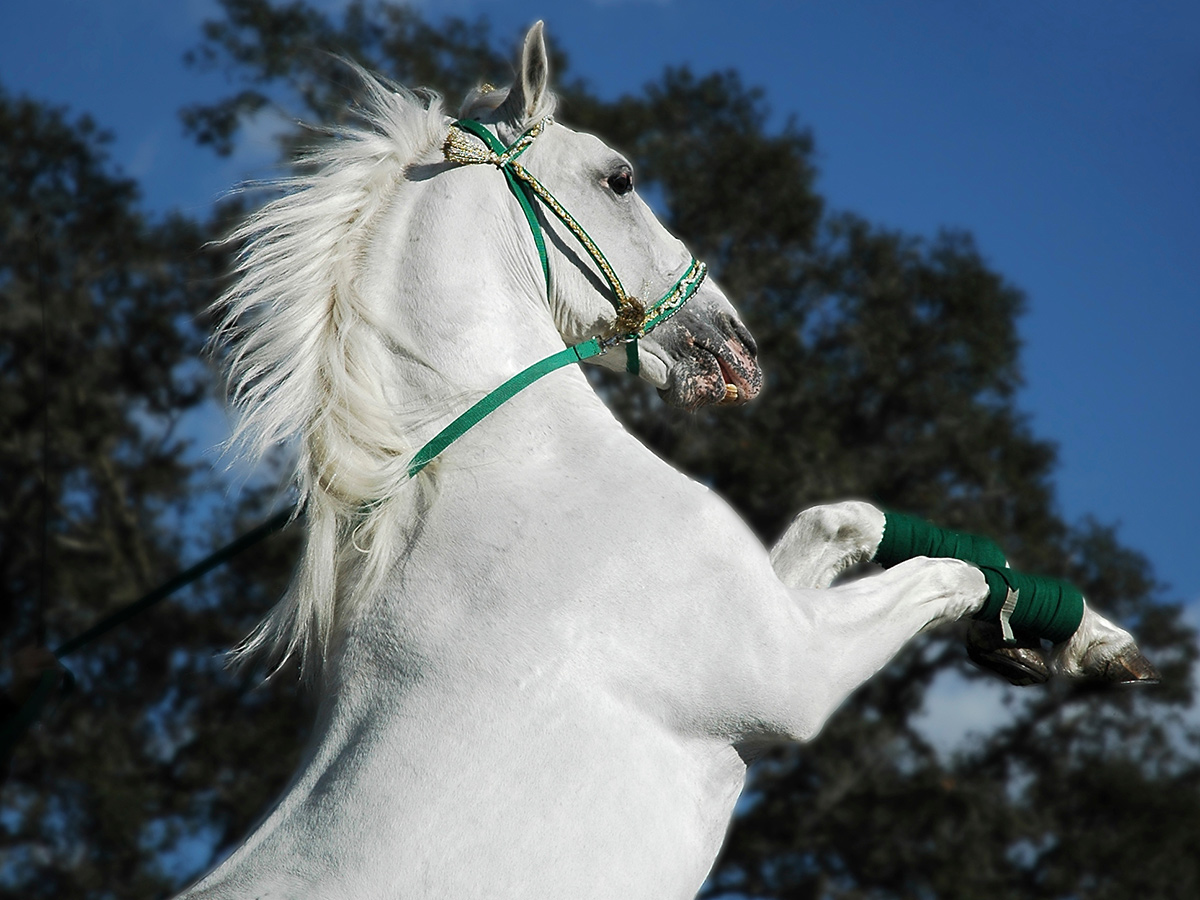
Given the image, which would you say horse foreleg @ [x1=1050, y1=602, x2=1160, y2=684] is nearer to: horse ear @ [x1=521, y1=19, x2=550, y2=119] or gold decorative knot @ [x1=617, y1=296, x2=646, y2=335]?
gold decorative knot @ [x1=617, y1=296, x2=646, y2=335]

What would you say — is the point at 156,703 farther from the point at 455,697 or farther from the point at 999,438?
the point at 455,697

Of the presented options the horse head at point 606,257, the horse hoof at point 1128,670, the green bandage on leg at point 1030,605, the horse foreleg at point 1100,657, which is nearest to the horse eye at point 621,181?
the horse head at point 606,257

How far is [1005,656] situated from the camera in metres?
3.10

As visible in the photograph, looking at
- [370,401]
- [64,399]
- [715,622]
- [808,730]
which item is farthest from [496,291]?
[64,399]

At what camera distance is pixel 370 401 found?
9.11 feet

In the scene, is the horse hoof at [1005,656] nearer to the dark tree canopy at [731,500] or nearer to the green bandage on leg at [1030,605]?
the green bandage on leg at [1030,605]

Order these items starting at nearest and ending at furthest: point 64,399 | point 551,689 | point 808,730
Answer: point 551,689, point 808,730, point 64,399

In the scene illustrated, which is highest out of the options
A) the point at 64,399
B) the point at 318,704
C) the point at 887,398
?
the point at 887,398

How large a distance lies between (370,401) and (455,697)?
0.67 meters

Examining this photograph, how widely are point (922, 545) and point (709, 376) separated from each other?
66cm

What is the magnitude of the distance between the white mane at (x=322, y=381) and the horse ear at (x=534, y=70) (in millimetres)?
336

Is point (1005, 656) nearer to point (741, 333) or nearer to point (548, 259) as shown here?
point (741, 333)

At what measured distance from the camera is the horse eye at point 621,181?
10.6 ft

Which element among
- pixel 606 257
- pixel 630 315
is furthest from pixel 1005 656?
pixel 606 257
